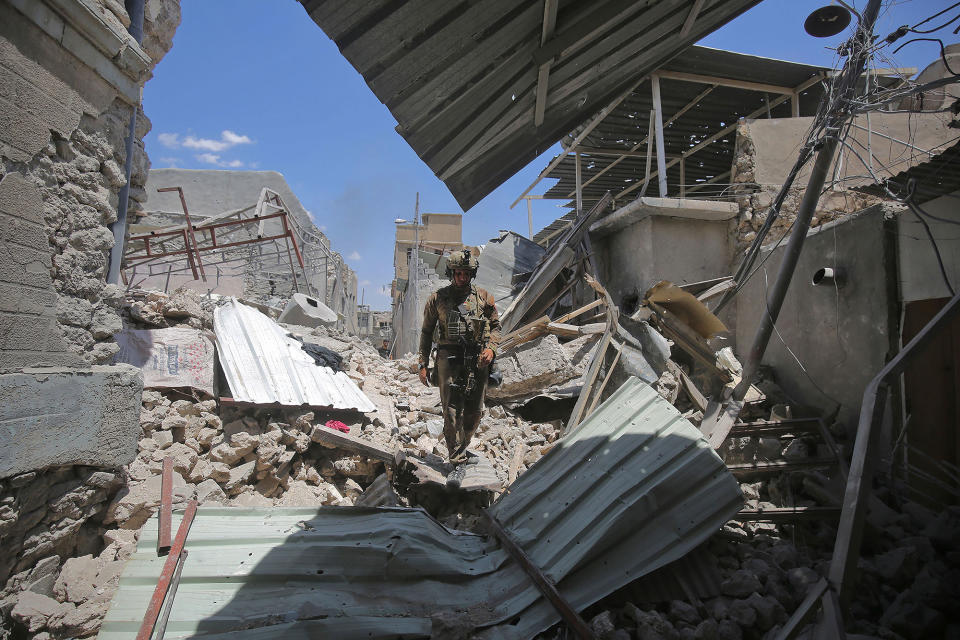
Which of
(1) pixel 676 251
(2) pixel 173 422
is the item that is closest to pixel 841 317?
(1) pixel 676 251

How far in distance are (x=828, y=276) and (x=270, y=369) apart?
20.6 feet

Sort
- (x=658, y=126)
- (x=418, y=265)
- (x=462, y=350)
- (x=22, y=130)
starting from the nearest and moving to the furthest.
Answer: (x=22, y=130)
(x=462, y=350)
(x=658, y=126)
(x=418, y=265)

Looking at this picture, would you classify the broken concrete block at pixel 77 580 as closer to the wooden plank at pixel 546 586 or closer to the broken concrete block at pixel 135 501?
the broken concrete block at pixel 135 501

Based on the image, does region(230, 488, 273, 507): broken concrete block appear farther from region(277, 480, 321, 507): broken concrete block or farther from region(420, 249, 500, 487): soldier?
region(420, 249, 500, 487): soldier

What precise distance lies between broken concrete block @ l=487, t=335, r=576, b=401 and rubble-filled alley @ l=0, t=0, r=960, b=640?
3.50ft

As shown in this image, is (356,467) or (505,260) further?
(505,260)

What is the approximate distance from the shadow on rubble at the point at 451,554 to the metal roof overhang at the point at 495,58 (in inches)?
92.5

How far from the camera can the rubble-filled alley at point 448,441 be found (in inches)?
85.4

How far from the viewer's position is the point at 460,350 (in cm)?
455

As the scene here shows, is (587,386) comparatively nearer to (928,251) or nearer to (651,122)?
(928,251)

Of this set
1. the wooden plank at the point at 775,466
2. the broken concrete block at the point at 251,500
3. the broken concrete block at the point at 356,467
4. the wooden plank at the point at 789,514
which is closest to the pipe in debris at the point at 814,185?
the wooden plank at the point at 775,466

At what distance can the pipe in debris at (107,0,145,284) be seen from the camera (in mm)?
3111

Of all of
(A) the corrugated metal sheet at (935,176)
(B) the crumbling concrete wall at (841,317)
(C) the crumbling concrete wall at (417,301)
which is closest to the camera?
(A) the corrugated metal sheet at (935,176)

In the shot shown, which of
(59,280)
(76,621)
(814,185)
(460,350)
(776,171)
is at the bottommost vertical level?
(76,621)
